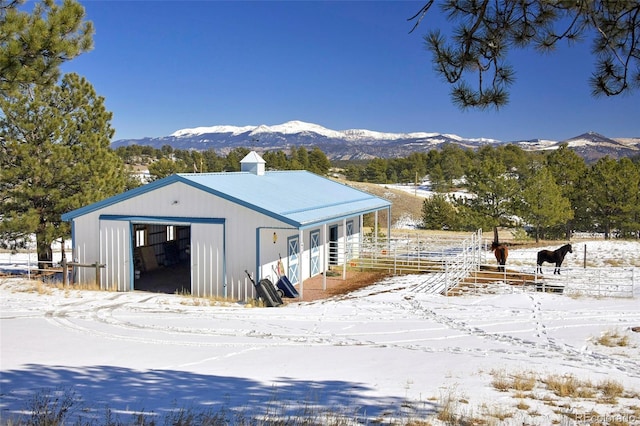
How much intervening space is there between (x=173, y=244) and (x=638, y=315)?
60.1 ft

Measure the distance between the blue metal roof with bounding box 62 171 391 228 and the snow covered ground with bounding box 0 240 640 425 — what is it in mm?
3078

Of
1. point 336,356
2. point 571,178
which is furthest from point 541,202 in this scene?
point 336,356

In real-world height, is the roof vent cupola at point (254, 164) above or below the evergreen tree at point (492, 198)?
above

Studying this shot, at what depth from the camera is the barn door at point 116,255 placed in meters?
19.2

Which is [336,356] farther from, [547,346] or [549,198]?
[549,198]

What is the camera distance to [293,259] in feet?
65.1

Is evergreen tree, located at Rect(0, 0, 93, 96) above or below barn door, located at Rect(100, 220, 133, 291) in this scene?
above

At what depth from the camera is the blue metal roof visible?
18250mm

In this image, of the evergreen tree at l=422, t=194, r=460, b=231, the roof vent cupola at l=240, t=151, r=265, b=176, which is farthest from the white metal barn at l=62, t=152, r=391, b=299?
the evergreen tree at l=422, t=194, r=460, b=231

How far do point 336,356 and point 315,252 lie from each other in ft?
39.3

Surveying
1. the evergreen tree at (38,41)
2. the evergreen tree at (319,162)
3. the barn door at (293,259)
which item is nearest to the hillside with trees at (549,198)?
the barn door at (293,259)

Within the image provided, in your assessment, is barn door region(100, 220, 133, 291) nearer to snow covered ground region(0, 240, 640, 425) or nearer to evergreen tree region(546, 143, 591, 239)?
snow covered ground region(0, 240, 640, 425)

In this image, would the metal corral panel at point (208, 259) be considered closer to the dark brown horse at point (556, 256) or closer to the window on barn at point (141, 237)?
the window on barn at point (141, 237)

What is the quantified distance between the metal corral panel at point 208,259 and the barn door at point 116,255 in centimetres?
236
